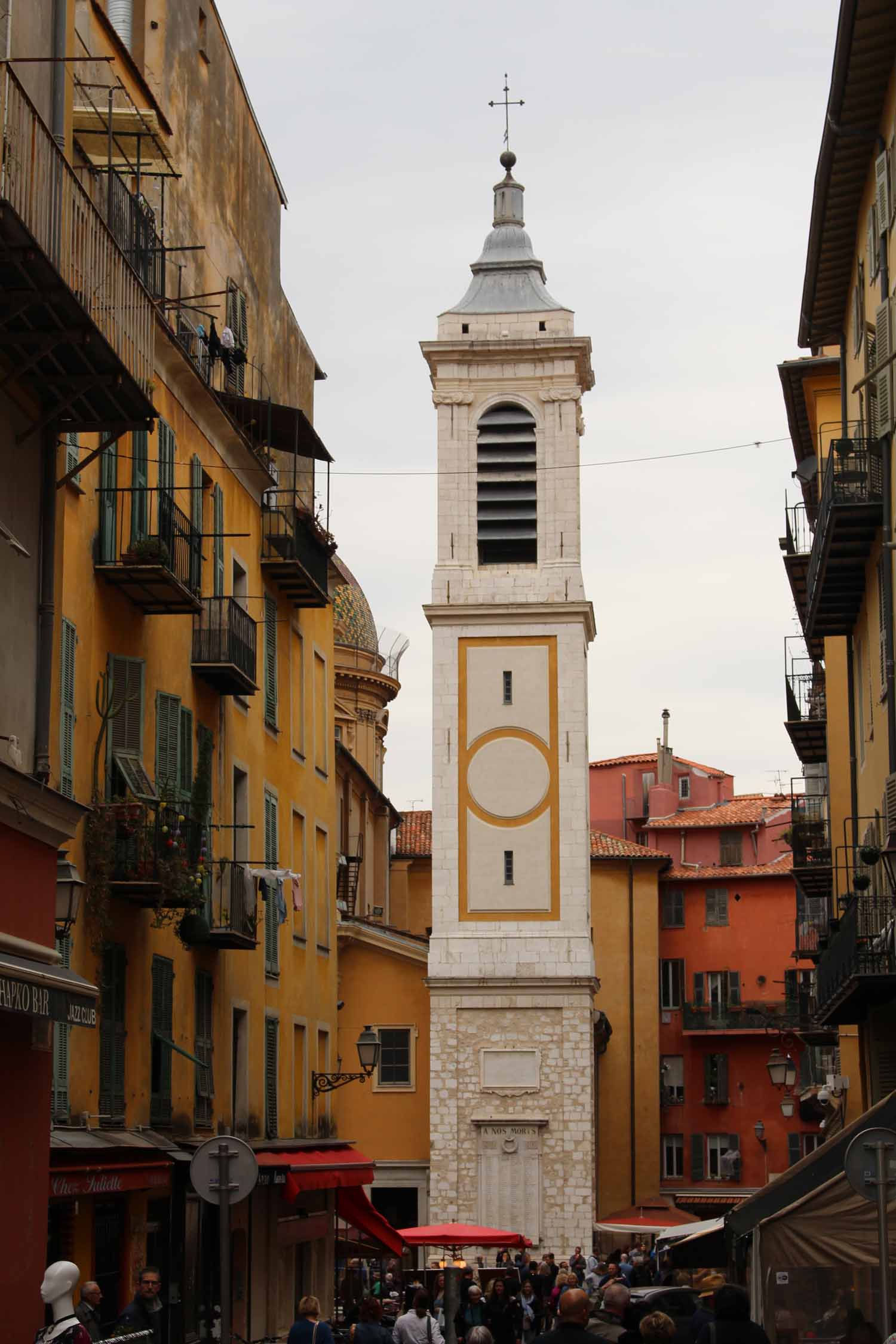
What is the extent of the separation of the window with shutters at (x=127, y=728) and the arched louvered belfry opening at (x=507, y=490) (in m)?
35.1

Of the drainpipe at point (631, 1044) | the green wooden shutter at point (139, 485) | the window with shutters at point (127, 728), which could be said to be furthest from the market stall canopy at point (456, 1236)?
the drainpipe at point (631, 1044)

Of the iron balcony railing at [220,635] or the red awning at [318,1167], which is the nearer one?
the iron balcony railing at [220,635]

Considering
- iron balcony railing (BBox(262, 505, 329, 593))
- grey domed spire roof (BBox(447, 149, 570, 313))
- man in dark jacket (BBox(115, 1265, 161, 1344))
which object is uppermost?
grey domed spire roof (BBox(447, 149, 570, 313))

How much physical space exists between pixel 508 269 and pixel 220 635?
124 ft

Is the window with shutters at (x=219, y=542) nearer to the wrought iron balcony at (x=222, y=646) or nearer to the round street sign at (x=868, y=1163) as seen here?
the wrought iron balcony at (x=222, y=646)

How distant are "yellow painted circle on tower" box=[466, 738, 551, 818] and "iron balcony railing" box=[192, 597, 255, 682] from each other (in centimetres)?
2950

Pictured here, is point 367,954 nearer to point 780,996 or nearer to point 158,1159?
point 780,996

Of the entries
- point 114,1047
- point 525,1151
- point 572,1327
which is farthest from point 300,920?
point 572,1327

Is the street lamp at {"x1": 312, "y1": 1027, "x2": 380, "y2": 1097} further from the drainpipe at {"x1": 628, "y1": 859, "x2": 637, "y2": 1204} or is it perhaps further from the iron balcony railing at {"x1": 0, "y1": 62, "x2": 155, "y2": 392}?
the drainpipe at {"x1": 628, "y1": 859, "x2": 637, "y2": 1204}

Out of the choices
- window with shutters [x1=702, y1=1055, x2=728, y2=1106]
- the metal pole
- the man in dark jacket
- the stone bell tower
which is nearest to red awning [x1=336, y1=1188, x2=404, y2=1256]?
the stone bell tower

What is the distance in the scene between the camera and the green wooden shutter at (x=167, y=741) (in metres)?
26.0

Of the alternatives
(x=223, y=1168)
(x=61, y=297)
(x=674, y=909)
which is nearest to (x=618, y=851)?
(x=674, y=909)

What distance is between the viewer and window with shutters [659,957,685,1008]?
7231 centimetres

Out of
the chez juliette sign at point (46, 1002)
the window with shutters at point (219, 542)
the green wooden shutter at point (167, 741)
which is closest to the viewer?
the chez juliette sign at point (46, 1002)
